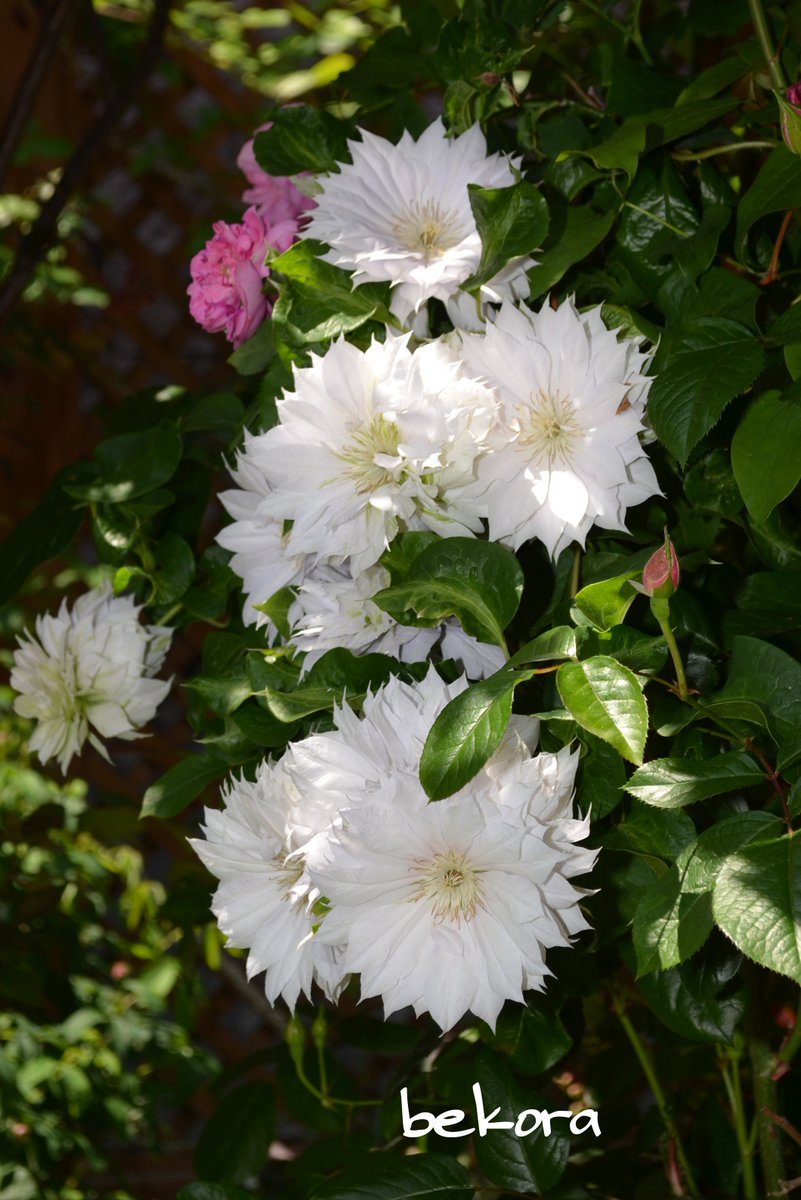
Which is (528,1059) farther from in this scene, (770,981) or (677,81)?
(677,81)

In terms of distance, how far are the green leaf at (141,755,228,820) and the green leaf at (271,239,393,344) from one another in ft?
0.71

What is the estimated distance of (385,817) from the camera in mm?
456

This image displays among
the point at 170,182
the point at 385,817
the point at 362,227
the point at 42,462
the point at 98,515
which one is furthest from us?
the point at 170,182

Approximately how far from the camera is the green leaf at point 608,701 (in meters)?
0.43

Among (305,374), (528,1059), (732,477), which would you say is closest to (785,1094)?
(528,1059)

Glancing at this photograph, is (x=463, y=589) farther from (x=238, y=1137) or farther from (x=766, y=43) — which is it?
(x=238, y=1137)

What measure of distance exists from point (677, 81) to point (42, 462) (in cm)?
163

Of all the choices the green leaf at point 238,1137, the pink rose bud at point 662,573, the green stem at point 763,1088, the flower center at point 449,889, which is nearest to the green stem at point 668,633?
the pink rose bud at point 662,573

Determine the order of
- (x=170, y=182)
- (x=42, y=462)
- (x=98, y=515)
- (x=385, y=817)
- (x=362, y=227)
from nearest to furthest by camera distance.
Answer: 1. (x=385, y=817)
2. (x=362, y=227)
3. (x=98, y=515)
4. (x=42, y=462)
5. (x=170, y=182)

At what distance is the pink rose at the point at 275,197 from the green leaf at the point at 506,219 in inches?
5.9

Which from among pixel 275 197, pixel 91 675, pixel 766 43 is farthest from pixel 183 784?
pixel 766 43

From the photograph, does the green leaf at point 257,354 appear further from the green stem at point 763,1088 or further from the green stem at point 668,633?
the green stem at point 763,1088

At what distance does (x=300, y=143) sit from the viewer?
0.63 meters

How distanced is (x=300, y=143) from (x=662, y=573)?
318mm
